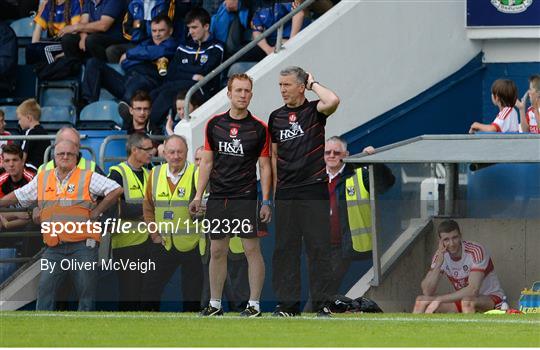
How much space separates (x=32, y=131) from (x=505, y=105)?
518 cm

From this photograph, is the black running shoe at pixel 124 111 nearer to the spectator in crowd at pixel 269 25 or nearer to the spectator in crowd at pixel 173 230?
the spectator in crowd at pixel 269 25

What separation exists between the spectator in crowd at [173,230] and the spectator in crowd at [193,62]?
8.78 feet

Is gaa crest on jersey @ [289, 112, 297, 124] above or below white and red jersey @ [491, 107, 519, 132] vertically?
below

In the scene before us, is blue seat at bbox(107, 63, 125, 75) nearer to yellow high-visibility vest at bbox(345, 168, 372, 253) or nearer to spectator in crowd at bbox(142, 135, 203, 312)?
spectator in crowd at bbox(142, 135, 203, 312)

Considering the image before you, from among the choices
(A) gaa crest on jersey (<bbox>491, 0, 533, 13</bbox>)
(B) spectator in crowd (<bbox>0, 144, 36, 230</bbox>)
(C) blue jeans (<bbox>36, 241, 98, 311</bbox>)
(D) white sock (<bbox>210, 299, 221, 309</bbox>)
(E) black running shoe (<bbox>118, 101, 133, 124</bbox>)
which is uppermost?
(A) gaa crest on jersey (<bbox>491, 0, 533, 13</bbox>)

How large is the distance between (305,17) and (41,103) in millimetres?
3610

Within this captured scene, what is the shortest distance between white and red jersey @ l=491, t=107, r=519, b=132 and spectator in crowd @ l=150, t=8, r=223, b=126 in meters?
3.58

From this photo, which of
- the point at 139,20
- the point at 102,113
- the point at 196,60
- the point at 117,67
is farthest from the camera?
the point at 139,20

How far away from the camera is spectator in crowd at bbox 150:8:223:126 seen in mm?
17312

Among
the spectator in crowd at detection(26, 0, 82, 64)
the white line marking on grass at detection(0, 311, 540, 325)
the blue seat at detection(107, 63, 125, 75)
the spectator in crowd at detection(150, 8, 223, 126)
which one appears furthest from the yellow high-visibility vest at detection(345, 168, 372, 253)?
the spectator in crowd at detection(26, 0, 82, 64)

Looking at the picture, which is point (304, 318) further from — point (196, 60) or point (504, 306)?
point (196, 60)

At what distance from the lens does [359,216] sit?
48.4 feet

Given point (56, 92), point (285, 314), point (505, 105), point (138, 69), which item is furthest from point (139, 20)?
point (285, 314)

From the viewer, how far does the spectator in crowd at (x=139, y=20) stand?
1884cm
